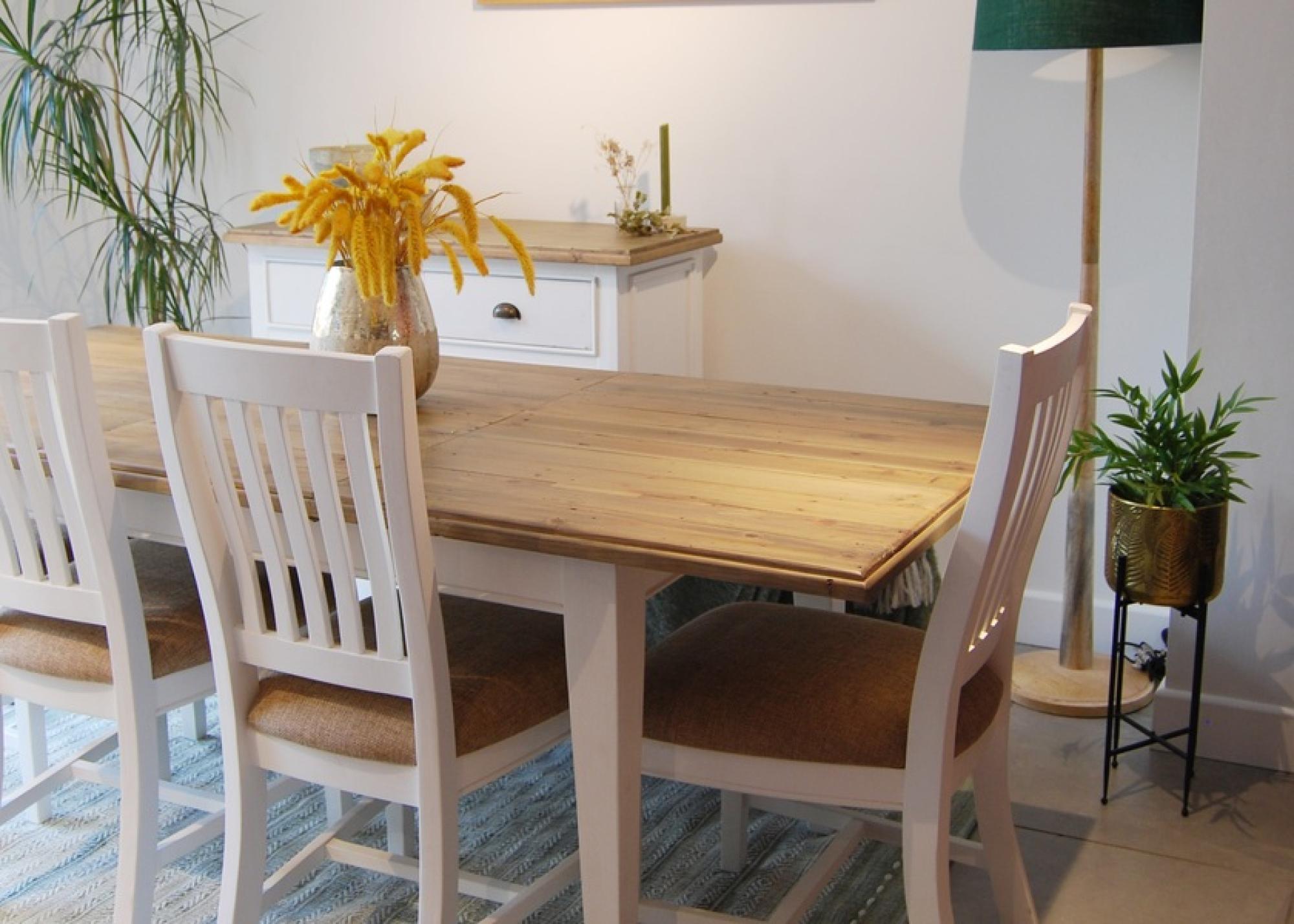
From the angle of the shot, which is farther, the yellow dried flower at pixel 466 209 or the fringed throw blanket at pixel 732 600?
the fringed throw blanket at pixel 732 600

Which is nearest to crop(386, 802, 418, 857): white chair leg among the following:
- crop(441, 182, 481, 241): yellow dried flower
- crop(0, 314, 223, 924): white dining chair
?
crop(0, 314, 223, 924): white dining chair

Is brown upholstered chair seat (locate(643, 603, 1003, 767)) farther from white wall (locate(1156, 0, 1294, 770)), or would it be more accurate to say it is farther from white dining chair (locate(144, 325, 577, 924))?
white wall (locate(1156, 0, 1294, 770))

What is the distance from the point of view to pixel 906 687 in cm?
193

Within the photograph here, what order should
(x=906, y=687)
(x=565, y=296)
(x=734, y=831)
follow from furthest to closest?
1. (x=565, y=296)
2. (x=734, y=831)
3. (x=906, y=687)

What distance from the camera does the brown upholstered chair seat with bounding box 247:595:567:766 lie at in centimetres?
189

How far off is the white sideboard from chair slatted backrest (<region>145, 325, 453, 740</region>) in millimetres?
1369

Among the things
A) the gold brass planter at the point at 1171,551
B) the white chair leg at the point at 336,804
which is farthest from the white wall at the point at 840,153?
the white chair leg at the point at 336,804

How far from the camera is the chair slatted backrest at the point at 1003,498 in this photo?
1.67 meters

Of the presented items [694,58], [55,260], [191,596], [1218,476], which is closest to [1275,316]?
[1218,476]

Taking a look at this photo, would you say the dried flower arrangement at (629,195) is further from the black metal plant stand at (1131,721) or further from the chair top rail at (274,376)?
the chair top rail at (274,376)

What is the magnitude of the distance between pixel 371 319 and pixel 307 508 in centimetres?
51

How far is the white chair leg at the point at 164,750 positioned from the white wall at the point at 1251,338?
1873 millimetres

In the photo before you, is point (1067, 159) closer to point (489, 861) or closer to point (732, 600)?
point (732, 600)

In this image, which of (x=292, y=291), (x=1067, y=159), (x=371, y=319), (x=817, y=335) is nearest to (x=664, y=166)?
(x=817, y=335)
